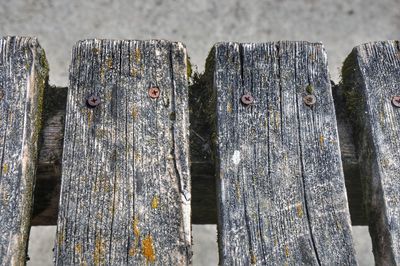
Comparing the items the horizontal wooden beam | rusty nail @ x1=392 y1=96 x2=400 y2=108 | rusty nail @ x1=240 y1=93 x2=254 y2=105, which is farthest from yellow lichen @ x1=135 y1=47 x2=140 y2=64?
rusty nail @ x1=392 y1=96 x2=400 y2=108

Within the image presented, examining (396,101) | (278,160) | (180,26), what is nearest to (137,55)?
(278,160)

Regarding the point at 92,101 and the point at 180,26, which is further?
the point at 180,26

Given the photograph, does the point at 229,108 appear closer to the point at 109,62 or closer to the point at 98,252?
the point at 109,62

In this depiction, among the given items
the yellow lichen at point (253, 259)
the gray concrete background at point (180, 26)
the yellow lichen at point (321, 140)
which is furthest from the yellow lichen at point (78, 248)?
the gray concrete background at point (180, 26)

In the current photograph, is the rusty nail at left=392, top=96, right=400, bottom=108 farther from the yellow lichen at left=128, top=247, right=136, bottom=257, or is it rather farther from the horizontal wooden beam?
the yellow lichen at left=128, top=247, right=136, bottom=257

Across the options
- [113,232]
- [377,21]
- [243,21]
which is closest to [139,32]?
[243,21]

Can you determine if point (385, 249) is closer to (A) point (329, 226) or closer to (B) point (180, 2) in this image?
(A) point (329, 226)

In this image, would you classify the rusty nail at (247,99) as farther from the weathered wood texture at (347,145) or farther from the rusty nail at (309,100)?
the weathered wood texture at (347,145)
